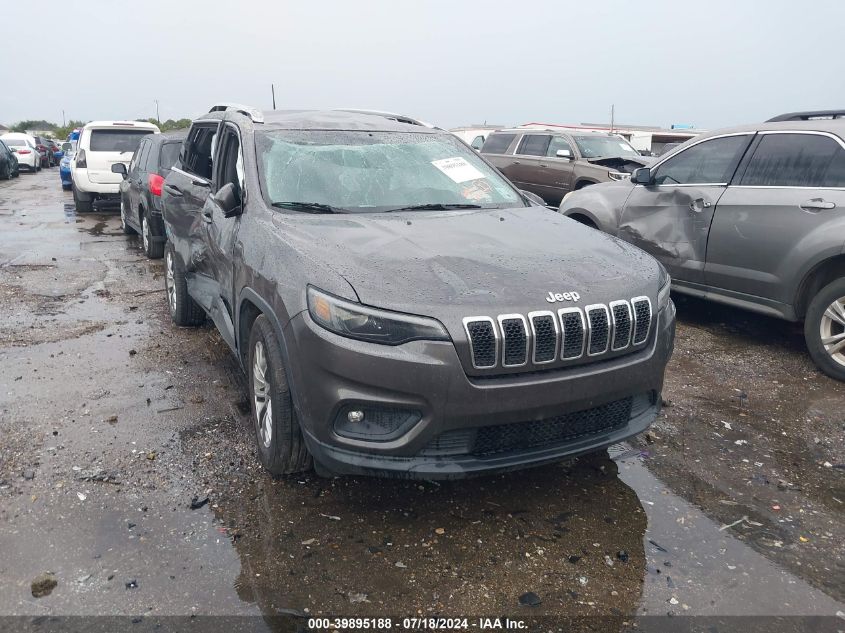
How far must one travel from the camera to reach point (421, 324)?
8.83 feet

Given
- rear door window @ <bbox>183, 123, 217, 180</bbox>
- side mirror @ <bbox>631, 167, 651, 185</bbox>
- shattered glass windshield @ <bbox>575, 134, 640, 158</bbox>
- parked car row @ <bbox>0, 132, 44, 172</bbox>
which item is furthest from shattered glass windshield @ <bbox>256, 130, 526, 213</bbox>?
parked car row @ <bbox>0, 132, 44, 172</bbox>

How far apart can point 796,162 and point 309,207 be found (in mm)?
3787

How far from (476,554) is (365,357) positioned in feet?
3.20

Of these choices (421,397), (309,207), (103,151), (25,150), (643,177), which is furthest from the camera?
(25,150)

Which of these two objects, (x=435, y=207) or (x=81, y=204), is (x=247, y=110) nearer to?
(x=435, y=207)

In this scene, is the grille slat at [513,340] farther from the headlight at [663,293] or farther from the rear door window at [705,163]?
the rear door window at [705,163]

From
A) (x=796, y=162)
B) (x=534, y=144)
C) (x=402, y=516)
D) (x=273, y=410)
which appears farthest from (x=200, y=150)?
(x=534, y=144)

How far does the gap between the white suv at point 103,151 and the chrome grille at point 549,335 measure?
12317 mm

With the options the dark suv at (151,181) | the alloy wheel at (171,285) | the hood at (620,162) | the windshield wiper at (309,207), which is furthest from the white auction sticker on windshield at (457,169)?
the hood at (620,162)

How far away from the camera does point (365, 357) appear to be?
267 cm

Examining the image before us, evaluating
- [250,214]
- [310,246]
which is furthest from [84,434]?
[310,246]

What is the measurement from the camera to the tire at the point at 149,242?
8.88 meters

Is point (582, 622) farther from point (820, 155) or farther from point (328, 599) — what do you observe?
point (820, 155)

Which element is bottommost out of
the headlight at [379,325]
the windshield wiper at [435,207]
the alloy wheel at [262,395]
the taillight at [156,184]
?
the alloy wheel at [262,395]
